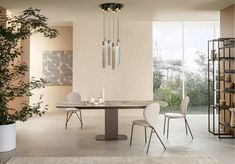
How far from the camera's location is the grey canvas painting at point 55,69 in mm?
9594

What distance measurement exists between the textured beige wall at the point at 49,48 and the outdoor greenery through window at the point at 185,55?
298 cm

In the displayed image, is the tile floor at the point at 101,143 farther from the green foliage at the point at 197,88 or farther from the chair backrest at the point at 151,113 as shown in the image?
the green foliage at the point at 197,88

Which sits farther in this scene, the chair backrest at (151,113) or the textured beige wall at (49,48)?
the textured beige wall at (49,48)

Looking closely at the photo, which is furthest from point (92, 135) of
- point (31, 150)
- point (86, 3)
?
point (86, 3)

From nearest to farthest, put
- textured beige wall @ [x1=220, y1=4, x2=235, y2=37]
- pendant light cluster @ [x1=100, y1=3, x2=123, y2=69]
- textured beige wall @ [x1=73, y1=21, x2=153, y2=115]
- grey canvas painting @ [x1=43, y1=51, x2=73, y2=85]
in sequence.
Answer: pendant light cluster @ [x1=100, y1=3, x2=123, y2=69] < textured beige wall @ [x1=220, y1=4, x2=235, y2=37] < textured beige wall @ [x1=73, y1=21, x2=153, y2=115] < grey canvas painting @ [x1=43, y1=51, x2=73, y2=85]

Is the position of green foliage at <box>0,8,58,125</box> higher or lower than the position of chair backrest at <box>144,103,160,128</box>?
higher

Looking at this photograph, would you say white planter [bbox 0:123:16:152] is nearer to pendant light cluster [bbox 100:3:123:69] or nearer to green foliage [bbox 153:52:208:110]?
pendant light cluster [bbox 100:3:123:69]

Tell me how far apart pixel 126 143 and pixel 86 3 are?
283 centimetres

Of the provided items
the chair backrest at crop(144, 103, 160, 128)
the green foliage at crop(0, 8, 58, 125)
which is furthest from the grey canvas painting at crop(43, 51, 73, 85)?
the chair backrest at crop(144, 103, 160, 128)

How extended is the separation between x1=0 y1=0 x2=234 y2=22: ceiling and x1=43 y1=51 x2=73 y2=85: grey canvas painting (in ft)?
6.99

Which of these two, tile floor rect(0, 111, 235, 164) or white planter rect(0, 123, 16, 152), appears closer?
tile floor rect(0, 111, 235, 164)

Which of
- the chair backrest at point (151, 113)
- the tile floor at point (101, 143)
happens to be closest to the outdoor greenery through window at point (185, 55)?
the tile floor at point (101, 143)

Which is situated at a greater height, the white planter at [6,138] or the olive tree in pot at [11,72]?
the olive tree in pot at [11,72]

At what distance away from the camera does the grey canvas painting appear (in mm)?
9594
